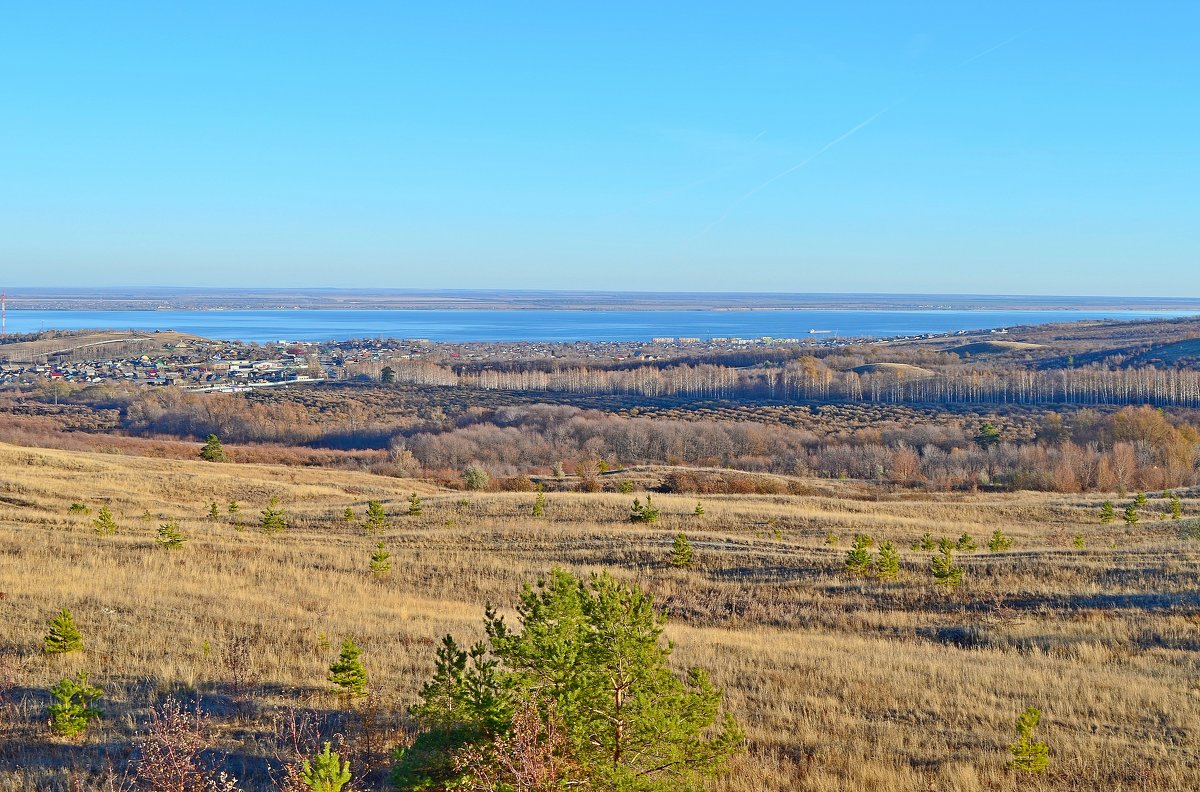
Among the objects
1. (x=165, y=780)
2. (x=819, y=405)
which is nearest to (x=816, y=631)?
(x=165, y=780)

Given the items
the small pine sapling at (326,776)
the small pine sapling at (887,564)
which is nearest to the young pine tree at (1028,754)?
the small pine sapling at (326,776)

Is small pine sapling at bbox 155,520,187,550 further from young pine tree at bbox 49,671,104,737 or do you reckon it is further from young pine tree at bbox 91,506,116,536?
young pine tree at bbox 49,671,104,737

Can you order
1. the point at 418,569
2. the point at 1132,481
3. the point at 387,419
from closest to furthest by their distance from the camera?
the point at 418,569 < the point at 1132,481 < the point at 387,419

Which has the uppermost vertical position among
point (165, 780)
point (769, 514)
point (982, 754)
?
point (165, 780)

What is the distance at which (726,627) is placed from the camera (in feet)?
53.6

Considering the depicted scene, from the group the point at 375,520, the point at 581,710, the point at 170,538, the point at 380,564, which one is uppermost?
the point at 581,710

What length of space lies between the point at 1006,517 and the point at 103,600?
1139 inches

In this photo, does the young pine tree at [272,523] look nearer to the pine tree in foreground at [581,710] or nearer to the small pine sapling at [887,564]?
the small pine sapling at [887,564]

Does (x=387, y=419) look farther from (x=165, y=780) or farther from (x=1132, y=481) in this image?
(x=165, y=780)

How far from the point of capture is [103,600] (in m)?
14.6

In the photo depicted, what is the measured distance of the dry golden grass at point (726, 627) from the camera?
866cm

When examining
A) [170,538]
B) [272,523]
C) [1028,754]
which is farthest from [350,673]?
[272,523]

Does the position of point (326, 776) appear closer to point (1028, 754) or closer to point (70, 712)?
point (70, 712)

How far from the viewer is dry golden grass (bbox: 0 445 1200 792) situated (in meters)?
8.66
